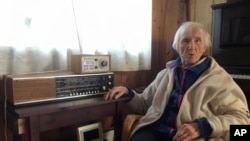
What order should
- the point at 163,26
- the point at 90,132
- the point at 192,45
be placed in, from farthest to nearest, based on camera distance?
the point at 163,26
the point at 90,132
the point at 192,45

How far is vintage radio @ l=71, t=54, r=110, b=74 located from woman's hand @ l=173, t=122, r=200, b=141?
2.00 ft

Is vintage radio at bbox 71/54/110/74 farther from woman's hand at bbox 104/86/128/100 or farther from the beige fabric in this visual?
the beige fabric

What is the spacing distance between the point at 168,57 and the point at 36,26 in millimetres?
1341

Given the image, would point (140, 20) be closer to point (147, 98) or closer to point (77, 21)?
point (77, 21)

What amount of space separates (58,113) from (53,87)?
0.50 ft

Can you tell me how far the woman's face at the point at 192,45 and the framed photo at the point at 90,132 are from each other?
0.72 meters

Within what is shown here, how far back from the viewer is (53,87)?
125cm

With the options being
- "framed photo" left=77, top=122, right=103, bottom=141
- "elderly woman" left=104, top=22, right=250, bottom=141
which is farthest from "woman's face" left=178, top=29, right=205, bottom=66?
"framed photo" left=77, top=122, right=103, bottom=141

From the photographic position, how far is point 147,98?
1589 mm

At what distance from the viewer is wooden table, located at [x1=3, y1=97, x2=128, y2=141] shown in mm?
1095

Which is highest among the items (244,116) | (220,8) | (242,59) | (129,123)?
(220,8)

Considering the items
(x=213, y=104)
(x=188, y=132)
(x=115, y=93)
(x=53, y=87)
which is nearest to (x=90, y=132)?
(x=115, y=93)

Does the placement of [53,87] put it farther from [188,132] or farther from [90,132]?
[188,132]

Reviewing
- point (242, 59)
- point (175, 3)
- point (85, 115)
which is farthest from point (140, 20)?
point (85, 115)
